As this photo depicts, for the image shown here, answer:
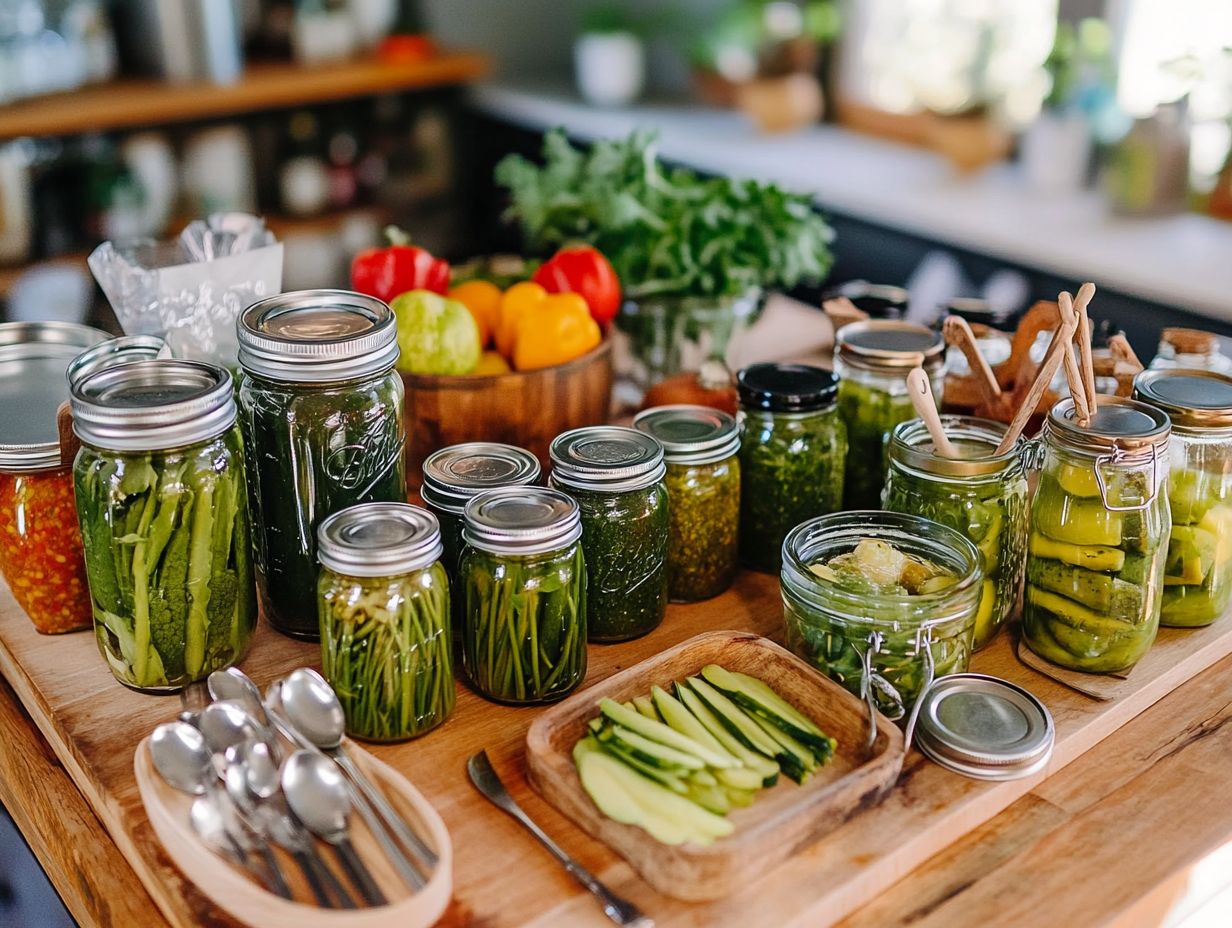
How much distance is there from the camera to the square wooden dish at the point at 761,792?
0.86 metres

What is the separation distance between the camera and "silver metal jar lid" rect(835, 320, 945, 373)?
1.29 meters

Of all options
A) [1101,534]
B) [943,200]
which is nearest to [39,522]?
[1101,534]

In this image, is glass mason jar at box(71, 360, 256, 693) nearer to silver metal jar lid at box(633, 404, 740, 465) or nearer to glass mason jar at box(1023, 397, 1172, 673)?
silver metal jar lid at box(633, 404, 740, 465)

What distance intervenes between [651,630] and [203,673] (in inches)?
16.7

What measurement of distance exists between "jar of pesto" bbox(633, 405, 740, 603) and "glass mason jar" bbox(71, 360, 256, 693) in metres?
0.41

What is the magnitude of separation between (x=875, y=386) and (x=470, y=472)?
48cm

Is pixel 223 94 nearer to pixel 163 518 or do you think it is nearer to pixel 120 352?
pixel 120 352

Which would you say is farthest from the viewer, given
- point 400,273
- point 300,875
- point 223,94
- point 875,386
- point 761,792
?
point 223,94

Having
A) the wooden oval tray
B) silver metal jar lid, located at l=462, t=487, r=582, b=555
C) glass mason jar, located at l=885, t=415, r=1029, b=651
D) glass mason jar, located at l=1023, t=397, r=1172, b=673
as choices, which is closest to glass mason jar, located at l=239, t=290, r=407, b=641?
silver metal jar lid, located at l=462, t=487, r=582, b=555

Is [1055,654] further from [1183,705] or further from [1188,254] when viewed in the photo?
[1188,254]

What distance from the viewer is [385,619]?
958mm

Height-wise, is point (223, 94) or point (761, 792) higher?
point (223, 94)

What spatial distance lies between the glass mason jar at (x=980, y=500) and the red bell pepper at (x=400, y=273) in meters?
0.67

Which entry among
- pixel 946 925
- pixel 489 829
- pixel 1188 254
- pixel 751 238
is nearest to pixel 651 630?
pixel 489 829
